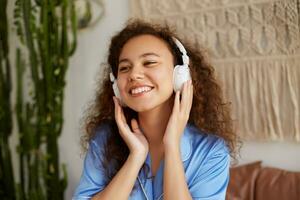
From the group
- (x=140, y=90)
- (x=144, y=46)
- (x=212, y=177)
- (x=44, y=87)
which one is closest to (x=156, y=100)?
(x=140, y=90)

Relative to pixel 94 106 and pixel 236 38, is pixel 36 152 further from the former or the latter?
pixel 236 38

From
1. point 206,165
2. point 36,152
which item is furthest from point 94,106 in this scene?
point 36,152

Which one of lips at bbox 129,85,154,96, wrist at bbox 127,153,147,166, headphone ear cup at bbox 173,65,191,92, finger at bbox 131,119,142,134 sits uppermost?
headphone ear cup at bbox 173,65,191,92

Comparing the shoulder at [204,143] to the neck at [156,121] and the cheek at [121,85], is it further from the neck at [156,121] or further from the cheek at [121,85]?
the cheek at [121,85]

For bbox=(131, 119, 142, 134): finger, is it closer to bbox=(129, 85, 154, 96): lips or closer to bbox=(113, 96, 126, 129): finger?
bbox=(113, 96, 126, 129): finger

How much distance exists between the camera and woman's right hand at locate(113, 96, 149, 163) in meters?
1.09

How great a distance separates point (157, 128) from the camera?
3.81ft

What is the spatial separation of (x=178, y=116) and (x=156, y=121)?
0.30 ft

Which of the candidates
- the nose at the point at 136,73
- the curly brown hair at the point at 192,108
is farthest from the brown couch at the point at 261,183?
the nose at the point at 136,73

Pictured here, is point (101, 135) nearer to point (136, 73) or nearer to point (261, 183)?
point (136, 73)

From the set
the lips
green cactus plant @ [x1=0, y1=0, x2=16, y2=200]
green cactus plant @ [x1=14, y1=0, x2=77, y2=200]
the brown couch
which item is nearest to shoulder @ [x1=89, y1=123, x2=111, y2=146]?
the lips

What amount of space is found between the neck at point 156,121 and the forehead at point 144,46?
0.15 m

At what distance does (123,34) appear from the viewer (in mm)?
1174

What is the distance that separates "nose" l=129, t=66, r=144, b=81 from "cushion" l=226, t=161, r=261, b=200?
0.76m
